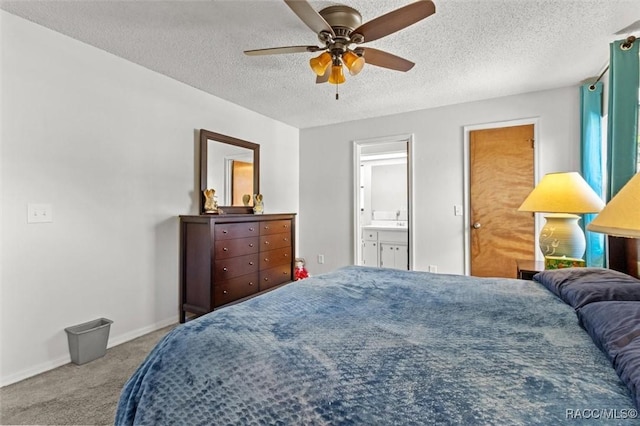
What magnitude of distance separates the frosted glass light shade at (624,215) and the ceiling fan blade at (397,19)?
1.17 m

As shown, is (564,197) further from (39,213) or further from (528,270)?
(39,213)

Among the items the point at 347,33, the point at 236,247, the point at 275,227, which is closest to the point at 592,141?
the point at 347,33

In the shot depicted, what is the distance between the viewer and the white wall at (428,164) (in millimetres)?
3338

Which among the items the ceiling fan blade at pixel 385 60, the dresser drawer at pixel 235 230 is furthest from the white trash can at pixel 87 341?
the ceiling fan blade at pixel 385 60

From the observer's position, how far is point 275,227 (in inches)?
149

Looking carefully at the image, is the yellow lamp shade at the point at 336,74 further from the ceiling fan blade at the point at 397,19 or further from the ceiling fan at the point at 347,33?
the ceiling fan blade at the point at 397,19

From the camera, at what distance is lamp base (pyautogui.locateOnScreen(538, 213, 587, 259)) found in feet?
7.88

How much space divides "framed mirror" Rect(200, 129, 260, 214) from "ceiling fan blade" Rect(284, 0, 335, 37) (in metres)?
2.01

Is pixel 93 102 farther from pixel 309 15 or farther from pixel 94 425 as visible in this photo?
pixel 94 425

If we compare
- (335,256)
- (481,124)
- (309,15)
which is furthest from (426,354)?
(335,256)

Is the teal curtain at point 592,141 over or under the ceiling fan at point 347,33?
under

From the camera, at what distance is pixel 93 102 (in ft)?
8.20

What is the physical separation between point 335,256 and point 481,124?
2569 mm

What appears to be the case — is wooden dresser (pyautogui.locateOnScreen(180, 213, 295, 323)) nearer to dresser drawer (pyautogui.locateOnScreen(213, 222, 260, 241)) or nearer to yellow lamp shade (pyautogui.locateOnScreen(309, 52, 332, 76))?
dresser drawer (pyautogui.locateOnScreen(213, 222, 260, 241))
